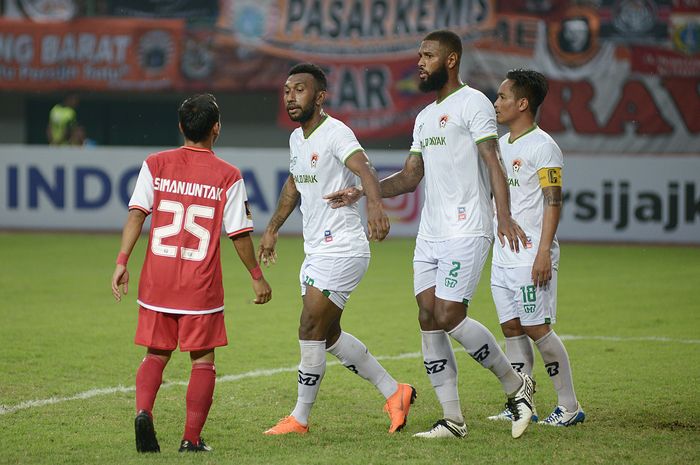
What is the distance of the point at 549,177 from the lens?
6859 mm

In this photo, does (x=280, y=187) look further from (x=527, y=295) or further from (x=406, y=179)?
(x=527, y=295)

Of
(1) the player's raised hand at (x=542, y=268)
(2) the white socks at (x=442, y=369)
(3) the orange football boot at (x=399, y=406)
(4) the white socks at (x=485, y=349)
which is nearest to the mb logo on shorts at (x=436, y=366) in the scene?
(2) the white socks at (x=442, y=369)

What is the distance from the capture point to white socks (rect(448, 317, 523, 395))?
6574mm

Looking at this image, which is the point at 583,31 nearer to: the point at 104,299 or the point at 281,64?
the point at 281,64

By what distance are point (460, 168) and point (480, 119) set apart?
0.96 ft

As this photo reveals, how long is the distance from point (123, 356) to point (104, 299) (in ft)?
11.8

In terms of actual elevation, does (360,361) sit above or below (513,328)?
below

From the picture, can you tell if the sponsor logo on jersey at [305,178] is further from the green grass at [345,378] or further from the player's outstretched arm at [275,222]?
the green grass at [345,378]

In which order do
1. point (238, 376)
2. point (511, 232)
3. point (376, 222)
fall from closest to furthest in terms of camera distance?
point (376, 222)
point (511, 232)
point (238, 376)

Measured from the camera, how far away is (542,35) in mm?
21750

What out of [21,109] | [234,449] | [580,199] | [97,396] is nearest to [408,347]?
[97,396]

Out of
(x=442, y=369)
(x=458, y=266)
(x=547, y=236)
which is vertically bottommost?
(x=442, y=369)

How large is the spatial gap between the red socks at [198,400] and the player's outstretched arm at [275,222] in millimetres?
1009

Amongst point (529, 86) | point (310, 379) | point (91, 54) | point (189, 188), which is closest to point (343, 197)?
point (189, 188)
